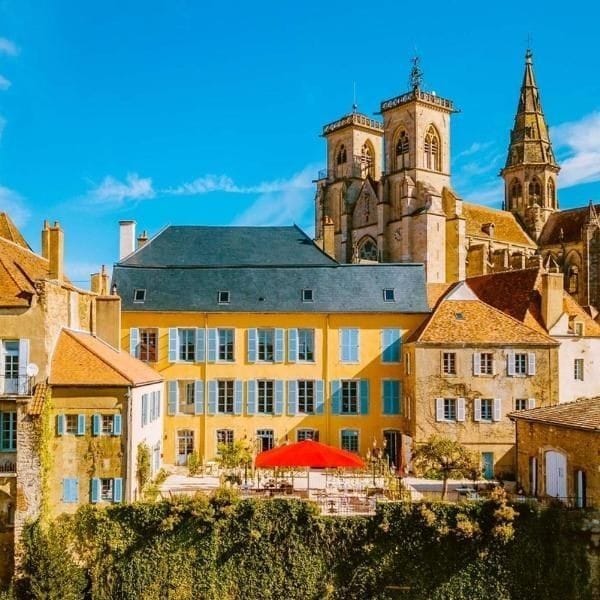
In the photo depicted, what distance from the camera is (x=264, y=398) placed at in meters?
30.3

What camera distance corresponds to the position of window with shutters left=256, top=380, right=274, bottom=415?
99.5 ft

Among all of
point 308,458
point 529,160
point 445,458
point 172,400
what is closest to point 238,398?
point 172,400

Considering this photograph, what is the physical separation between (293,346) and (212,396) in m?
4.14

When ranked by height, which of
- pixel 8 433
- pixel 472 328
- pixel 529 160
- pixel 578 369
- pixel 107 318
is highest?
pixel 529 160

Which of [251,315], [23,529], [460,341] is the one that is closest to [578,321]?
[460,341]

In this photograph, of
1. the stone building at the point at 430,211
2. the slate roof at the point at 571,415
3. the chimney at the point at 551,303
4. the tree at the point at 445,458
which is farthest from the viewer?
the stone building at the point at 430,211

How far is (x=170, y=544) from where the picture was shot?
20.9m

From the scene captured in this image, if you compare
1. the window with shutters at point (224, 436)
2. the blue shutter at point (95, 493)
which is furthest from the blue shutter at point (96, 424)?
the window with shutters at point (224, 436)

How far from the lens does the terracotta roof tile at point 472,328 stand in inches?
1131

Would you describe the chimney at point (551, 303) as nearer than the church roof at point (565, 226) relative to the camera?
Yes

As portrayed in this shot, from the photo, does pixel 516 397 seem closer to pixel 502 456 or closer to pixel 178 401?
pixel 502 456

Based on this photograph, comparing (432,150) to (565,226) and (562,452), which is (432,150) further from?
(562,452)

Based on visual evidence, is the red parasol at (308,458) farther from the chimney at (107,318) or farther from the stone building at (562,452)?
the chimney at (107,318)

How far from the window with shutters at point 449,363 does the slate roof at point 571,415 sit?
15.4 feet
